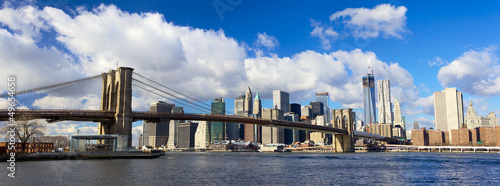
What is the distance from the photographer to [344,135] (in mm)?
143625

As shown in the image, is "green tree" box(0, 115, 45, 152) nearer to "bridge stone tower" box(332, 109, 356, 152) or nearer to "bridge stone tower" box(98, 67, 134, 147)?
"bridge stone tower" box(98, 67, 134, 147)

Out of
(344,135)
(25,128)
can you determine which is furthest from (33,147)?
(344,135)

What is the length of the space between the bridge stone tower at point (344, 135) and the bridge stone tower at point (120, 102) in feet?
295

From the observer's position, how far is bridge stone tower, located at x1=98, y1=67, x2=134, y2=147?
71875 mm

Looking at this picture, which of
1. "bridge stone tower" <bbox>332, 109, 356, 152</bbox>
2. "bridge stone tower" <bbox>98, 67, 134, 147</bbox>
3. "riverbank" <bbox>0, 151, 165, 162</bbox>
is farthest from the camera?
"bridge stone tower" <bbox>332, 109, 356, 152</bbox>

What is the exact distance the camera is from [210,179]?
117 ft

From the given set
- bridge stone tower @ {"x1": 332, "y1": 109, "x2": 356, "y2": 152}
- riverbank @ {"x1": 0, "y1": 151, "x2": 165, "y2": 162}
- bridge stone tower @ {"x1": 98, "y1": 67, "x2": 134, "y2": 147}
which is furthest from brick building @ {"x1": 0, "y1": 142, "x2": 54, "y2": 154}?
bridge stone tower @ {"x1": 332, "y1": 109, "x2": 356, "y2": 152}

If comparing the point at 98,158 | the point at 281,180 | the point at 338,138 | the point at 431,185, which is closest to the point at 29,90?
the point at 98,158

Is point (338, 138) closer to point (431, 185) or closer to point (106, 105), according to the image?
point (106, 105)

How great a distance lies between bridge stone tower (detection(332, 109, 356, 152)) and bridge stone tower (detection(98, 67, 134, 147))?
89942 mm

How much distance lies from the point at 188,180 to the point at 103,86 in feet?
165

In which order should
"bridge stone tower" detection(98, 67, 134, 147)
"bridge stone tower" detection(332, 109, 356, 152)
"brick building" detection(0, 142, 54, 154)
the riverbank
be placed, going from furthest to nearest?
"bridge stone tower" detection(332, 109, 356, 152) < "bridge stone tower" detection(98, 67, 134, 147) < "brick building" detection(0, 142, 54, 154) < the riverbank

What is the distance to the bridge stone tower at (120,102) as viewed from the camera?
71.9 metres

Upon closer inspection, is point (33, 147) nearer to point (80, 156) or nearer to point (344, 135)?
point (80, 156)
